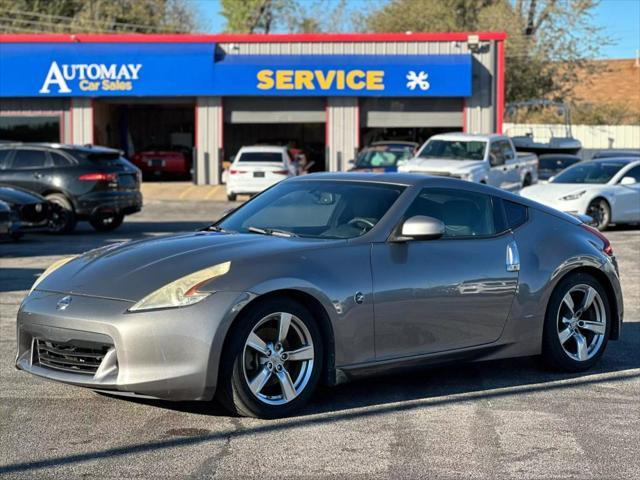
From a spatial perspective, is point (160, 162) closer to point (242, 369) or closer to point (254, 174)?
point (254, 174)

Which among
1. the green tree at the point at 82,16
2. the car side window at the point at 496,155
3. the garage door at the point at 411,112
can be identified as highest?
the green tree at the point at 82,16

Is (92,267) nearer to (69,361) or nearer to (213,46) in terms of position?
(69,361)

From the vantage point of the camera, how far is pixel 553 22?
55.2 meters

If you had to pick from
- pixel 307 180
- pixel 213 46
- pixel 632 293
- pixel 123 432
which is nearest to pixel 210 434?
pixel 123 432

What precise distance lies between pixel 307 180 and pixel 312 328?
5.42 feet

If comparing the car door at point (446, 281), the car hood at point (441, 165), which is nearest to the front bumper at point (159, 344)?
the car door at point (446, 281)

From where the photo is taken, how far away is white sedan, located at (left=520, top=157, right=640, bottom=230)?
65.9ft

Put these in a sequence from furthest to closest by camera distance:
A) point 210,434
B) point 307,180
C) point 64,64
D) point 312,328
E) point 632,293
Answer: point 64,64 < point 632,293 < point 307,180 < point 312,328 < point 210,434

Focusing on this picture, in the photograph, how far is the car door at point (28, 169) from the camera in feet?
63.0

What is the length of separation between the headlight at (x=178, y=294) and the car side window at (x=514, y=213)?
242cm

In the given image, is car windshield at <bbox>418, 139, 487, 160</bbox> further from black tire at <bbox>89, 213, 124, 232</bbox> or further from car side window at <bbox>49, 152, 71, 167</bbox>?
car side window at <bbox>49, 152, 71, 167</bbox>

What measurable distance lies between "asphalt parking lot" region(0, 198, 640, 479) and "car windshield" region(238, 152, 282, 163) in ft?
70.5

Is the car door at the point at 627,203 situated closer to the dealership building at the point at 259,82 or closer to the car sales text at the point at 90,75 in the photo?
the dealership building at the point at 259,82

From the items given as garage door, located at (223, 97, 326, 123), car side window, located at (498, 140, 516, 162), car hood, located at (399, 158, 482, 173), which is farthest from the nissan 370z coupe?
garage door, located at (223, 97, 326, 123)
